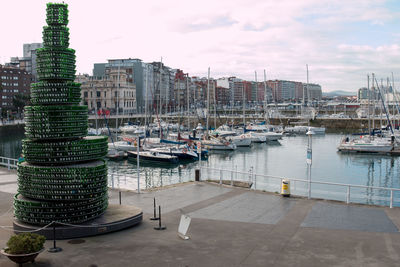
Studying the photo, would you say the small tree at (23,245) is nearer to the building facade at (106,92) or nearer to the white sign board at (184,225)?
the white sign board at (184,225)

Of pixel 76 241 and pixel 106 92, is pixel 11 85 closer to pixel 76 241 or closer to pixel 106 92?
pixel 106 92

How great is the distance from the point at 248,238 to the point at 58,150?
7345 millimetres

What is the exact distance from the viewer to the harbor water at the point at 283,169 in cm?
3638

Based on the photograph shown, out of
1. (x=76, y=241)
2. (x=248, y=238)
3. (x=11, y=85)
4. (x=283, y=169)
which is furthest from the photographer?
(x=11, y=85)

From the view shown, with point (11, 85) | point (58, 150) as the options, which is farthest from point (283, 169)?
point (11, 85)

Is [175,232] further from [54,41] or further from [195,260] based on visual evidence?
[54,41]

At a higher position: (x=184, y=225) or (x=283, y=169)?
(x=184, y=225)

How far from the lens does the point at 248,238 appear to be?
13531 millimetres

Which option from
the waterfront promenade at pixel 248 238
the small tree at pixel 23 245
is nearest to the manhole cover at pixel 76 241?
the waterfront promenade at pixel 248 238

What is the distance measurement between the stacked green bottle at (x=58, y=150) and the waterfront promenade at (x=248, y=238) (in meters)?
1.30

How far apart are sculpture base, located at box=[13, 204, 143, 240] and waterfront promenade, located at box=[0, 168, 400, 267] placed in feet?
0.97

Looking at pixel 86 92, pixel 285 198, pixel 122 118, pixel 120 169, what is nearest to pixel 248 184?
pixel 285 198

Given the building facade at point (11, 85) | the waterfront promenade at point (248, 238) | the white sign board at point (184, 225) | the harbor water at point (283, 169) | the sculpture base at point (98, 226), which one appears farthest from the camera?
the building facade at point (11, 85)

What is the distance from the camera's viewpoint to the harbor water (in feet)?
119
